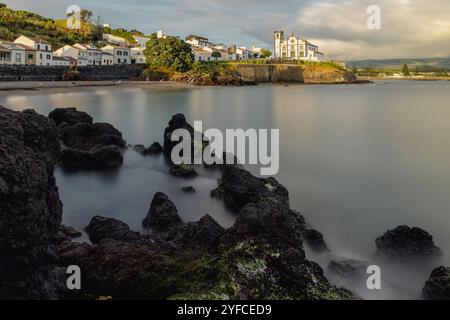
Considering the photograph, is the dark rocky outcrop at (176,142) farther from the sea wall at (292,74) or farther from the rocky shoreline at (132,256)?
the sea wall at (292,74)

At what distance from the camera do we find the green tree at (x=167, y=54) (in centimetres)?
10419

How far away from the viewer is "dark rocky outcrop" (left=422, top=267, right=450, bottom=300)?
8086mm

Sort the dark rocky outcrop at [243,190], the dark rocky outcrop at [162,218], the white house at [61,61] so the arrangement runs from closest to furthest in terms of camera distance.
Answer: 1. the dark rocky outcrop at [162,218]
2. the dark rocky outcrop at [243,190]
3. the white house at [61,61]

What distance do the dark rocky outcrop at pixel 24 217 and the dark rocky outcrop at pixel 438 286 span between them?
692cm

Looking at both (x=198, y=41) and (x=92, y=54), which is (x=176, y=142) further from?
(x=198, y=41)

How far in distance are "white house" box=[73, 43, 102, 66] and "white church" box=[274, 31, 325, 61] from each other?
91.8 m

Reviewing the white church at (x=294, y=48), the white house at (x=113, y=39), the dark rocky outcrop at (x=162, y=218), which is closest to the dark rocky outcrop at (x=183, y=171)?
the dark rocky outcrop at (x=162, y=218)

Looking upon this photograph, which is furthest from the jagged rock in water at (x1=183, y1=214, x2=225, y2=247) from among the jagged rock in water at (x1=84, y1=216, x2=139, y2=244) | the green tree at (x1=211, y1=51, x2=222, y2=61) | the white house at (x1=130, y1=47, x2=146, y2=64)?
the green tree at (x1=211, y1=51, x2=222, y2=61)

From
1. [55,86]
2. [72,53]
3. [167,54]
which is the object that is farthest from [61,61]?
[167,54]

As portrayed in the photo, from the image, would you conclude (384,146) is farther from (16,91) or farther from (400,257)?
(16,91)

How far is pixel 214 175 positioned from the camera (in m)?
18.0

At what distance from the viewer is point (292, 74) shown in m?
144

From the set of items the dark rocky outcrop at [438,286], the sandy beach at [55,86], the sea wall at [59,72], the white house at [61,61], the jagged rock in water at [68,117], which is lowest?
the dark rocky outcrop at [438,286]
